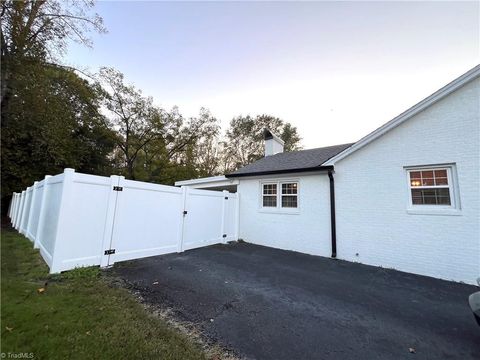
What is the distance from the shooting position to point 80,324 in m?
2.61

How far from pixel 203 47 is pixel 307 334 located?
35.4 ft

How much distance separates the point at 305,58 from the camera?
9023mm

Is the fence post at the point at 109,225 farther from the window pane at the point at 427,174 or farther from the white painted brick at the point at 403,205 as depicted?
the window pane at the point at 427,174

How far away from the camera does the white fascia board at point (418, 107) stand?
17.6 feet

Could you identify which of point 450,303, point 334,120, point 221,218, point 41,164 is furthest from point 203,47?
point 41,164

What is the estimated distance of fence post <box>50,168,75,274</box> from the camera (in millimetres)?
4340

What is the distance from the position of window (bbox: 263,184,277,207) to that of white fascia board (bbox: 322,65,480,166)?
289 cm

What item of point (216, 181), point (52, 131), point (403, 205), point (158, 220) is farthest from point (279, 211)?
point (52, 131)

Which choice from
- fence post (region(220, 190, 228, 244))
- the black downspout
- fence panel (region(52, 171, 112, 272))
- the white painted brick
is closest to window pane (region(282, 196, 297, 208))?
the white painted brick

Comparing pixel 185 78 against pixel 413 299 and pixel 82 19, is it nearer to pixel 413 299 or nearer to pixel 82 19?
pixel 82 19

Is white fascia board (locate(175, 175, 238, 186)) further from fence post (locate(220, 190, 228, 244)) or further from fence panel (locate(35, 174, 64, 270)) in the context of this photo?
fence panel (locate(35, 174, 64, 270))

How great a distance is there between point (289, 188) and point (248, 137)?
1779cm

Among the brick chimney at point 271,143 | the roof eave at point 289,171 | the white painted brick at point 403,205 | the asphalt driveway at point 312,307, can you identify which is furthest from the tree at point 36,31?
the brick chimney at point 271,143

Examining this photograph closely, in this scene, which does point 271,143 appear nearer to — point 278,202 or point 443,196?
point 278,202
